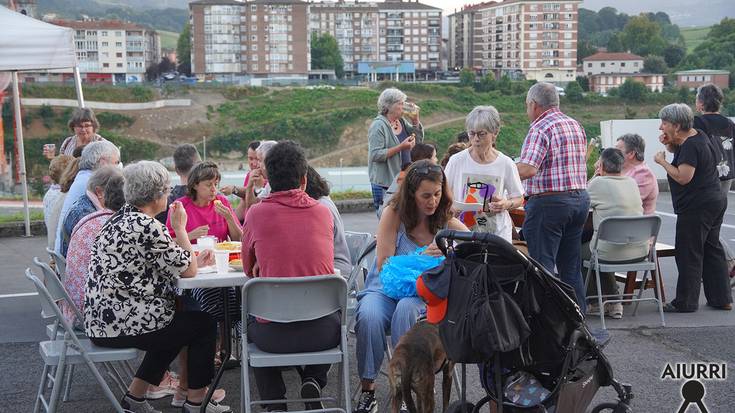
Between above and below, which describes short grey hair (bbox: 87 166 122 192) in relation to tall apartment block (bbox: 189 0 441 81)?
below

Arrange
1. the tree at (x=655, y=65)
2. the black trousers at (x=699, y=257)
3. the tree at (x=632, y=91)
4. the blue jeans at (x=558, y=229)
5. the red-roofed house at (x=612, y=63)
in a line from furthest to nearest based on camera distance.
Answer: the red-roofed house at (x=612, y=63) → the tree at (x=655, y=65) → the tree at (x=632, y=91) → the black trousers at (x=699, y=257) → the blue jeans at (x=558, y=229)

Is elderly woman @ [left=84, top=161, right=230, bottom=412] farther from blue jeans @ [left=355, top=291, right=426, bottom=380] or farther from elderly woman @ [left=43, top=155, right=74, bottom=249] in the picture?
elderly woman @ [left=43, top=155, right=74, bottom=249]

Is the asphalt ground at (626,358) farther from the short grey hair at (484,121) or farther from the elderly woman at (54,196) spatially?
the short grey hair at (484,121)

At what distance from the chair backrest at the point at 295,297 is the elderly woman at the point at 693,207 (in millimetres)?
3413

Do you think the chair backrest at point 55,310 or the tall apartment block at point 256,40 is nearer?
the chair backrest at point 55,310

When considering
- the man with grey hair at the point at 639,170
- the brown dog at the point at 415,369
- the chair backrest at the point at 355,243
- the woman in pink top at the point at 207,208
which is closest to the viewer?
the brown dog at the point at 415,369

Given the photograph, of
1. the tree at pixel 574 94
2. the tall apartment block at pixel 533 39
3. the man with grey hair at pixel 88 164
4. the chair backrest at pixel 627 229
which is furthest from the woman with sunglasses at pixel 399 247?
the tall apartment block at pixel 533 39

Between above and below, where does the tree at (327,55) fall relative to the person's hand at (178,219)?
above

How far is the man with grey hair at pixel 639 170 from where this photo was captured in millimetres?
6621

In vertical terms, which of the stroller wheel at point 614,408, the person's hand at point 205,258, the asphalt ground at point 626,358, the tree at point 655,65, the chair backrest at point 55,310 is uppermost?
the tree at point 655,65

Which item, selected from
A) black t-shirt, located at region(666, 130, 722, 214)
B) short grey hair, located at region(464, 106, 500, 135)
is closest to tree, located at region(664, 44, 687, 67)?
black t-shirt, located at region(666, 130, 722, 214)

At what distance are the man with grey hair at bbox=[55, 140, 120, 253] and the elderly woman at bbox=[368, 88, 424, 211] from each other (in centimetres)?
261

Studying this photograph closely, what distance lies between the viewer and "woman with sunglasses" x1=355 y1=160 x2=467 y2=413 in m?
4.12

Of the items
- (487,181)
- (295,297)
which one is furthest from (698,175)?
(295,297)
